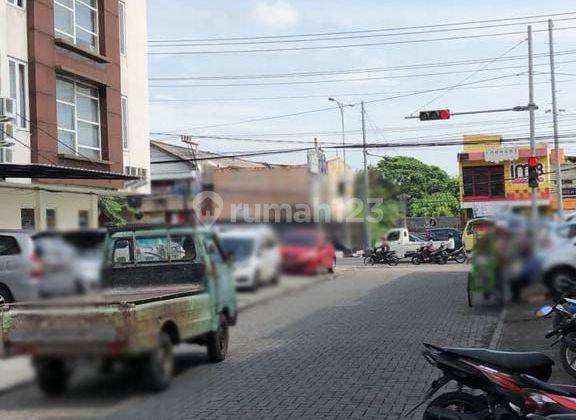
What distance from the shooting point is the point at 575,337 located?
718 centimetres

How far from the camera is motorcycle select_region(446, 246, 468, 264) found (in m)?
1.31

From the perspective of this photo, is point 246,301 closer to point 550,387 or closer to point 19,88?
point 19,88

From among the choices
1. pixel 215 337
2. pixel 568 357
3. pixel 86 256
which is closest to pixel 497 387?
pixel 568 357

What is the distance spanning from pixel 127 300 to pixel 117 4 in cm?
61

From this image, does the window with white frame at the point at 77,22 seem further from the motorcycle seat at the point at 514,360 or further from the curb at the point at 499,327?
the motorcycle seat at the point at 514,360

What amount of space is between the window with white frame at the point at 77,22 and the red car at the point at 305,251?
616mm

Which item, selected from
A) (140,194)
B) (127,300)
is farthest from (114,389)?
(140,194)

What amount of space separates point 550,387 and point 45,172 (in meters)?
4.02

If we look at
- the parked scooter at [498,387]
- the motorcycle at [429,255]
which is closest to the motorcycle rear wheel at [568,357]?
the parked scooter at [498,387]

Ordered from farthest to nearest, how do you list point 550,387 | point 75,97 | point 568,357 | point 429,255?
point 568,357, point 550,387, point 429,255, point 75,97

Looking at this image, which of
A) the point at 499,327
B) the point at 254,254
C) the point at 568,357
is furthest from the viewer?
the point at 568,357

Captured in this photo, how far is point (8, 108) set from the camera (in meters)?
1.62

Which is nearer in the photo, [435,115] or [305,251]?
[305,251]

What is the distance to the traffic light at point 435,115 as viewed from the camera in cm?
130
